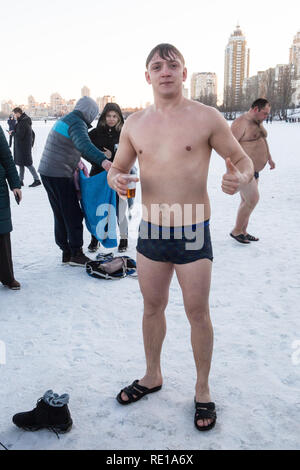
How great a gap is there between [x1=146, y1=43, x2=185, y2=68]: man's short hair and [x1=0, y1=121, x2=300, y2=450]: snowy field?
2.01m

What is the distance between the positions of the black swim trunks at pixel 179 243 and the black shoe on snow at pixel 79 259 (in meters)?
2.62

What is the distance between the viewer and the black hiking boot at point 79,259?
15.5 ft

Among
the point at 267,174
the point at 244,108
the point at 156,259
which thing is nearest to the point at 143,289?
the point at 156,259

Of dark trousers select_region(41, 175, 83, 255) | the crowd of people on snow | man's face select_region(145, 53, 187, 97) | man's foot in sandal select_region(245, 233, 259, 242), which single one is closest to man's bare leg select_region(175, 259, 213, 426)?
man's face select_region(145, 53, 187, 97)

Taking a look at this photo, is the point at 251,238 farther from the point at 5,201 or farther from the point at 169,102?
the point at 169,102

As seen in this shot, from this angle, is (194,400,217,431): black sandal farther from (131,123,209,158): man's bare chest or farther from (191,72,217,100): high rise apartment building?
(191,72,217,100): high rise apartment building

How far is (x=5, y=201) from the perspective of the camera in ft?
12.5

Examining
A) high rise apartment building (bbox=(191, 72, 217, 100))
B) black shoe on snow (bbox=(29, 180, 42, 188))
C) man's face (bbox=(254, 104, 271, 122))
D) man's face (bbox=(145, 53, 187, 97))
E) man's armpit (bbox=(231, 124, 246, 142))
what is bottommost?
black shoe on snow (bbox=(29, 180, 42, 188))

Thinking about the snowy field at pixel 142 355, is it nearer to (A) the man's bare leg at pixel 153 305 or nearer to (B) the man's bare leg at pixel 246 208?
(A) the man's bare leg at pixel 153 305

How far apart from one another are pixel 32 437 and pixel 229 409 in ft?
3.81

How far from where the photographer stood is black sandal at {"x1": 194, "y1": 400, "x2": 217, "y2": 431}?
2.18m

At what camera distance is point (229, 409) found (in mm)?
2361

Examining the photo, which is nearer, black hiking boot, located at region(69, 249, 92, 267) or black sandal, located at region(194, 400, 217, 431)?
black sandal, located at region(194, 400, 217, 431)

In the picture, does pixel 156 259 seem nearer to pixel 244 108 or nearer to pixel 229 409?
pixel 229 409
